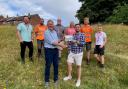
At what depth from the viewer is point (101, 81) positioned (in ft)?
53.0

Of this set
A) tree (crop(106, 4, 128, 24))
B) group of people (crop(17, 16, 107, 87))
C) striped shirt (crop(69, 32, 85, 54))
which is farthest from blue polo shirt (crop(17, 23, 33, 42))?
tree (crop(106, 4, 128, 24))

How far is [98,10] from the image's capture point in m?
48.0

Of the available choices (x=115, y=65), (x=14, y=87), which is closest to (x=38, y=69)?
(x=14, y=87)

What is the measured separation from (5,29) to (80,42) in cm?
1638

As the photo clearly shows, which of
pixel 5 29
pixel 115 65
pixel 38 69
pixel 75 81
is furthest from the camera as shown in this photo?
pixel 5 29

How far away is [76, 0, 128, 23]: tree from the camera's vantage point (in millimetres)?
47500

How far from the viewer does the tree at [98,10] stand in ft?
156

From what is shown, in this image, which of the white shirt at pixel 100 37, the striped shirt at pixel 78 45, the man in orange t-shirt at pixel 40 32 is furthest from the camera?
the man in orange t-shirt at pixel 40 32

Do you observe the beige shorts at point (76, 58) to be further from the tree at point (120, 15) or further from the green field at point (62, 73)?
the tree at point (120, 15)

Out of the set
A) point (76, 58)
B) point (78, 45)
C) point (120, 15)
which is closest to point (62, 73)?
point (76, 58)

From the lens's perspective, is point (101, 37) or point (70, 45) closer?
point (70, 45)

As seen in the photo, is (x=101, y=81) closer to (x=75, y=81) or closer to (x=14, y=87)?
(x=75, y=81)

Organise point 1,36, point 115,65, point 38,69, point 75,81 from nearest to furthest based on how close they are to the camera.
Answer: point 75,81
point 38,69
point 115,65
point 1,36

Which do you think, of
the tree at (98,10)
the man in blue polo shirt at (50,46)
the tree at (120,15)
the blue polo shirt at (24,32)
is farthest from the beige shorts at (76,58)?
the tree at (98,10)
